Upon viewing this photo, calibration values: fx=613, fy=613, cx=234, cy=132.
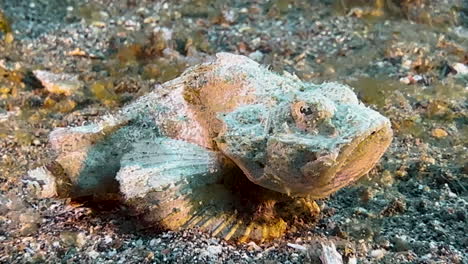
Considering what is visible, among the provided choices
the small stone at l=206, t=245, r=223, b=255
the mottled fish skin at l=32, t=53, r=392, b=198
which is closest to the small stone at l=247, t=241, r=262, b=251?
the small stone at l=206, t=245, r=223, b=255

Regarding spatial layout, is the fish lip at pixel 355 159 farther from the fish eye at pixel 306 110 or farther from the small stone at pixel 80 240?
the small stone at pixel 80 240

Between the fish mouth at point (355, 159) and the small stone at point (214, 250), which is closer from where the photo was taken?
the fish mouth at point (355, 159)

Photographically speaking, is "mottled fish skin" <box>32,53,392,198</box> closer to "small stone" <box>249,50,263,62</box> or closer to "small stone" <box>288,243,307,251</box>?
"small stone" <box>288,243,307,251</box>

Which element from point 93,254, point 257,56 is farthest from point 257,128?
point 257,56

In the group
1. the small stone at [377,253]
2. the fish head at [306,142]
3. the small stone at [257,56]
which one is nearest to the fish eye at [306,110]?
the fish head at [306,142]

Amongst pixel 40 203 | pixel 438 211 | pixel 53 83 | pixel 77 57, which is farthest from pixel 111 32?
pixel 438 211

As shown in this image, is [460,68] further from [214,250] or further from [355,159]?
[214,250]

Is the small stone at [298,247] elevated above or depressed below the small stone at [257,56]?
above

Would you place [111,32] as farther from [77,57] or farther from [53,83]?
[53,83]
